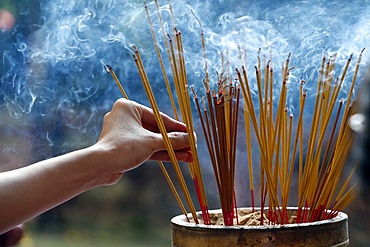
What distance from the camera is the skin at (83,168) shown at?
82 centimetres

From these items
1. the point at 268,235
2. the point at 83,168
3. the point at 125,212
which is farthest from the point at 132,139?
the point at 125,212

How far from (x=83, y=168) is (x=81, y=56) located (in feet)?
2.28

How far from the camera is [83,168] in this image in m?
0.86

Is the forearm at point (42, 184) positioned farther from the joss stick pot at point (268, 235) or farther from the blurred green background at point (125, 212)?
the blurred green background at point (125, 212)

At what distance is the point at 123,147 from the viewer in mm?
884

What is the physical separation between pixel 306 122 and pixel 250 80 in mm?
181

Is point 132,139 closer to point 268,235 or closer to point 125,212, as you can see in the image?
point 268,235

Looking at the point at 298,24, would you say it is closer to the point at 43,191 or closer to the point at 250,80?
the point at 250,80

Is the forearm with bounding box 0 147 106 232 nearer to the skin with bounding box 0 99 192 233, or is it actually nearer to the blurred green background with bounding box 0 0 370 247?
the skin with bounding box 0 99 192 233

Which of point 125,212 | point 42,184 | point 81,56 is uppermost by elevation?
point 81,56

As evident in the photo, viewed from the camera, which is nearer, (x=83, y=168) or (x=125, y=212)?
(x=83, y=168)

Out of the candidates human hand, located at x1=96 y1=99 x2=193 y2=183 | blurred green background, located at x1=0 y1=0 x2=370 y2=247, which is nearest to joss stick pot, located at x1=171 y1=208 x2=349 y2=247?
human hand, located at x1=96 y1=99 x2=193 y2=183

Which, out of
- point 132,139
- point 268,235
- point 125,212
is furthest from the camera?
point 125,212

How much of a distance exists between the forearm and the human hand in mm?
29
